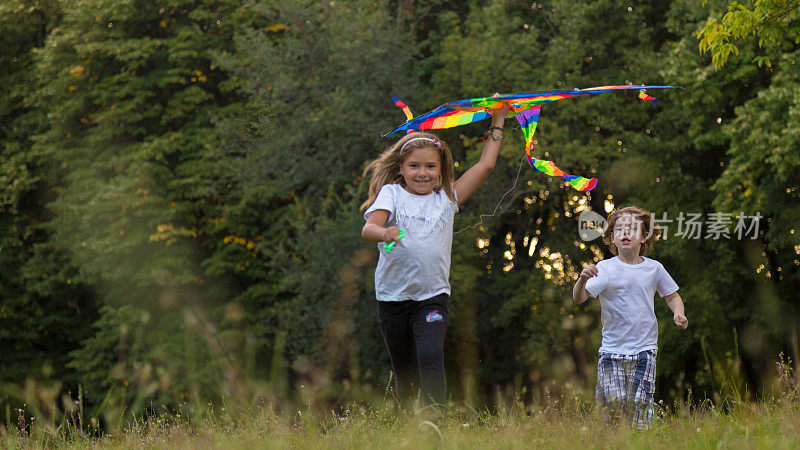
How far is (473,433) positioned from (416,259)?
A: 3.36ft

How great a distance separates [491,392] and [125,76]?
42.2ft

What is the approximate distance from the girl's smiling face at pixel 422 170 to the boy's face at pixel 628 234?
1217 mm

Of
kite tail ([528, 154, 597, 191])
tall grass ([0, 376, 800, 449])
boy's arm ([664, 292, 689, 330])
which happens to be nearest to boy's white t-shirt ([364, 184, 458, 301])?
tall grass ([0, 376, 800, 449])

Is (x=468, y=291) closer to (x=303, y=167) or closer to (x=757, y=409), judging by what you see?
(x=303, y=167)

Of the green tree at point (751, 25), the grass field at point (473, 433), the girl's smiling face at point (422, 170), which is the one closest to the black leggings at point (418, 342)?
the grass field at point (473, 433)

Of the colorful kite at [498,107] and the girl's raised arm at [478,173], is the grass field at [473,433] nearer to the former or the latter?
the girl's raised arm at [478,173]

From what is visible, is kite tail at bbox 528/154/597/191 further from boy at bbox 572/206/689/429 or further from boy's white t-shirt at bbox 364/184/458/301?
boy's white t-shirt at bbox 364/184/458/301

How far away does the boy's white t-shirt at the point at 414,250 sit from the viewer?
4.88m

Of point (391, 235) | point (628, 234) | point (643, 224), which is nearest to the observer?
point (391, 235)

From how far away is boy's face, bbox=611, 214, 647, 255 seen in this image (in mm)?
5496

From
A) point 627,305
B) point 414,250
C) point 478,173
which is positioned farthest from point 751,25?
point 414,250

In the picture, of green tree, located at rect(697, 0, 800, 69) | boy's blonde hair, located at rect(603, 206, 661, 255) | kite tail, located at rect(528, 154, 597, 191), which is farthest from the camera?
green tree, located at rect(697, 0, 800, 69)

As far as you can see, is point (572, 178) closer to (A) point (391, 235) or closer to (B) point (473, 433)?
(A) point (391, 235)

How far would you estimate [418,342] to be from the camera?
479 centimetres
